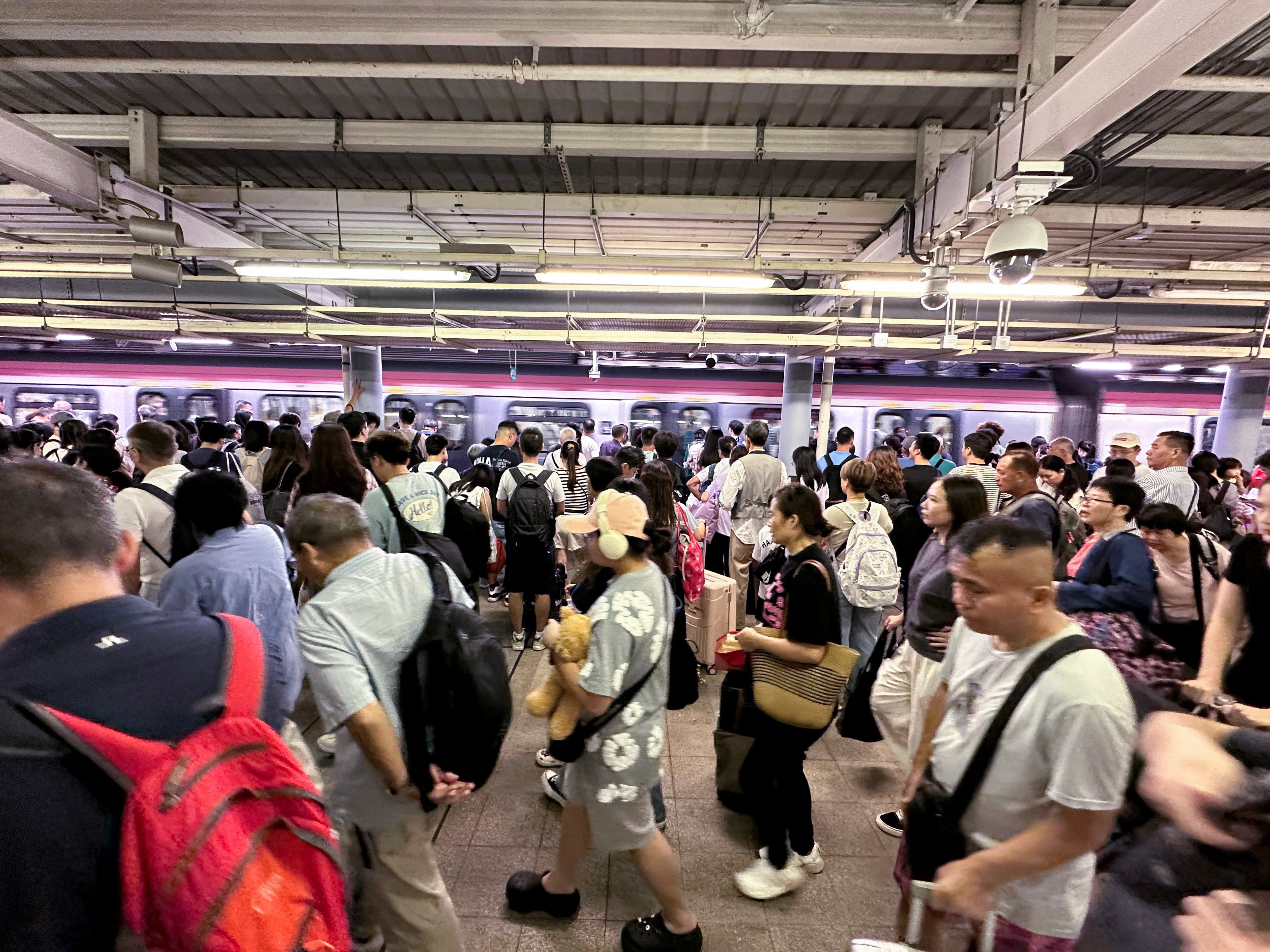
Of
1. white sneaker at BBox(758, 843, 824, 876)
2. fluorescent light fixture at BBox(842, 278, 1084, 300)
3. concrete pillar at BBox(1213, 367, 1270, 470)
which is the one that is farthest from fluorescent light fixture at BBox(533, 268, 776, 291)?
concrete pillar at BBox(1213, 367, 1270, 470)

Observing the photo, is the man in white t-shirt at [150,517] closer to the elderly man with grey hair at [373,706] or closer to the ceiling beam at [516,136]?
the elderly man with grey hair at [373,706]

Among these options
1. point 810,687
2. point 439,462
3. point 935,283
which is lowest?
point 810,687

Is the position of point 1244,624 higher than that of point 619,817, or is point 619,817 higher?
point 1244,624

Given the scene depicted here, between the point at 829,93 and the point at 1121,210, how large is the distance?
2.95 meters

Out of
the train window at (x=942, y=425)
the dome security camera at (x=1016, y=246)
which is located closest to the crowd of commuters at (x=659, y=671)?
the dome security camera at (x=1016, y=246)

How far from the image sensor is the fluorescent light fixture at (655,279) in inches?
168

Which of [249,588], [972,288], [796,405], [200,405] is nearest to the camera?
[249,588]

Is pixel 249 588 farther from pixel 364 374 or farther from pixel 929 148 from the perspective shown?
pixel 364 374

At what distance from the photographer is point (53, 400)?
11070 mm

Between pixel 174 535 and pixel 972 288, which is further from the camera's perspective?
pixel 972 288

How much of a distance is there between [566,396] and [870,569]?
8834mm

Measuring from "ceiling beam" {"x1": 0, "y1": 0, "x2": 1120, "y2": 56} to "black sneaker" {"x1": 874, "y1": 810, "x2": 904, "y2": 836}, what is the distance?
3.79 m

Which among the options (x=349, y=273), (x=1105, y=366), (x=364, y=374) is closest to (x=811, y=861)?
(x=349, y=273)

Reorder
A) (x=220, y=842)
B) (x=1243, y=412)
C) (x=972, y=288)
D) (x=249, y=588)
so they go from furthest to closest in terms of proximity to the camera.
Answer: (x=1243, y=412)
(x=972, y=288)
(x=249, y=588)
(x=220, y=842)
